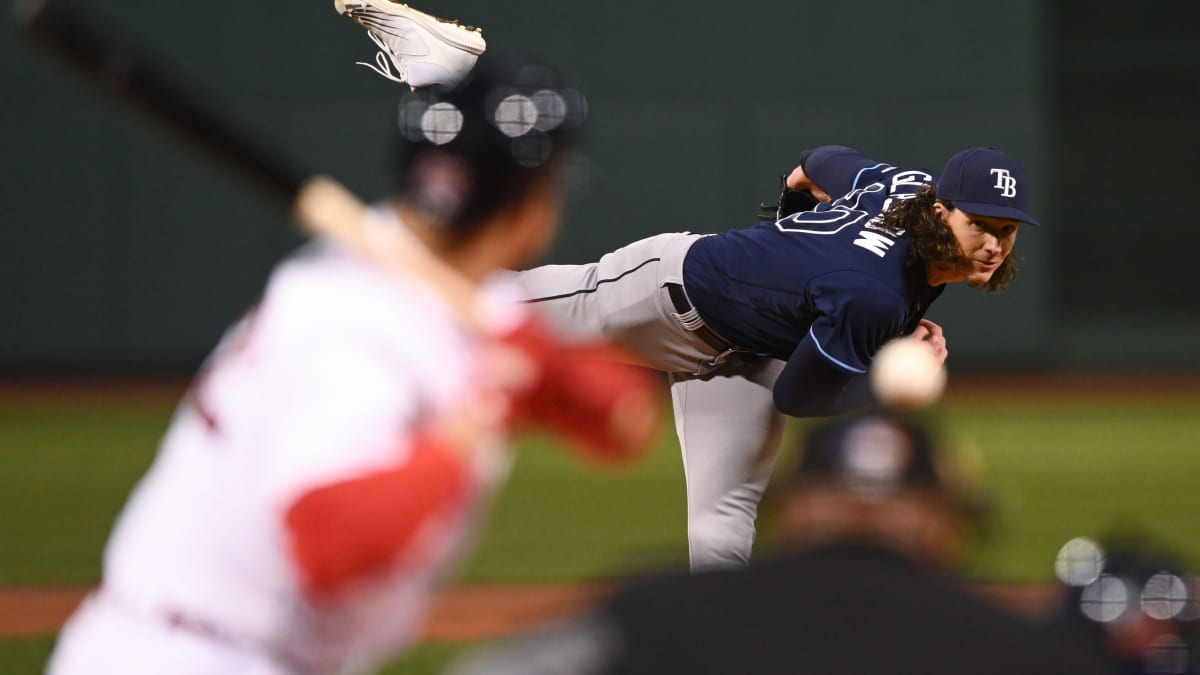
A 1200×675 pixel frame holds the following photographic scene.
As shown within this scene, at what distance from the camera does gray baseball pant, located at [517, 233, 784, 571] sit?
503cm

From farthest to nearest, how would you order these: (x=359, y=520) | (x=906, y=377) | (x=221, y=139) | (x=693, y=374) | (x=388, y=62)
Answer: (x=693, y=374) < (x=388, y=62) < (x=906, y=377) < (x=221, y=139) < (x=359, y=520)

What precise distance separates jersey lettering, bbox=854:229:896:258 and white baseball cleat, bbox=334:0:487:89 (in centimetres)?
135

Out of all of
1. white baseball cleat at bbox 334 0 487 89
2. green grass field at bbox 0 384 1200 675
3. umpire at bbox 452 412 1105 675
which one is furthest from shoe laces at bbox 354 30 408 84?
umpire at bbox 452 412 1105 675

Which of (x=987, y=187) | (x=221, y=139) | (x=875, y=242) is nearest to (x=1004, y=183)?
(x=987, y=187)

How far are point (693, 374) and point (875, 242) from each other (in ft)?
2.71

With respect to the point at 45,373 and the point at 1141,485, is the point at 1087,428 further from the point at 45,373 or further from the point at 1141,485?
the point at 45,373

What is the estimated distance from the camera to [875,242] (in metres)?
4.88

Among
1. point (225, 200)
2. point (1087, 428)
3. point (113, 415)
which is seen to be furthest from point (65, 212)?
point (1087, 428)

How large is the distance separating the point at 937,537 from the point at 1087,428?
14389mm

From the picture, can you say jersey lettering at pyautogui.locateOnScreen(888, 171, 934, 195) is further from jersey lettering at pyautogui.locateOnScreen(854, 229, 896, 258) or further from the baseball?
the baseball

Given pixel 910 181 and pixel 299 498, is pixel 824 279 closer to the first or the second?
pixel 910 181

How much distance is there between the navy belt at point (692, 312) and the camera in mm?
5125

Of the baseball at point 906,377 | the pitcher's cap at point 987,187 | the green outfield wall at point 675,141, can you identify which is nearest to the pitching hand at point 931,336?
the pitcher's cap at point 987,187

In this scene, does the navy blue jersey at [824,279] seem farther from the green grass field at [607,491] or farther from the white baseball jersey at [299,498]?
the white baseball jersey at [299,498]
